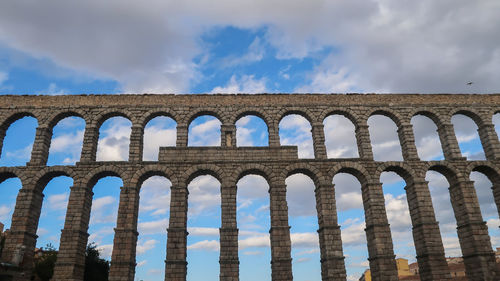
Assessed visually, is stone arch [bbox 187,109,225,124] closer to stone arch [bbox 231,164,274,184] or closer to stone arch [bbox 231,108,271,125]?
stone arch [bbox 231,108,271,125]

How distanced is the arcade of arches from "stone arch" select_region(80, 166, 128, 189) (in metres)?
0.06

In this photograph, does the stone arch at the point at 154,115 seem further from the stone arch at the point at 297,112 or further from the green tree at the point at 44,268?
the green tree at the point at 44,268

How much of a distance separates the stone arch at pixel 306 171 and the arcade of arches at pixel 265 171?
0.21 ft

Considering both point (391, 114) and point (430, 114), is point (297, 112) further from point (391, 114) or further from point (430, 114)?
point (430, 114)

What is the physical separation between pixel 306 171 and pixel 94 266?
1980 centimetres

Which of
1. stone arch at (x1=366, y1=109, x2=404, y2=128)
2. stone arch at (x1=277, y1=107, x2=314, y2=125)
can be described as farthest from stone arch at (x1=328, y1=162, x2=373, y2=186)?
stone arch at (x1=366, y1=109, x2=404, y2=128)

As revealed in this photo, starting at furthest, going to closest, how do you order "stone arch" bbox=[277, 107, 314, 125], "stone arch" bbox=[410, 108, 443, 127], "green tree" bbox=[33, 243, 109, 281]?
"green tree" bbox=[33, 243, 109, 281], "stone arch" bbox=[410, 108, 443, 127], "stone arch" bbox=[277, 107, 314, 125]

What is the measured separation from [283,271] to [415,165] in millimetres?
10146

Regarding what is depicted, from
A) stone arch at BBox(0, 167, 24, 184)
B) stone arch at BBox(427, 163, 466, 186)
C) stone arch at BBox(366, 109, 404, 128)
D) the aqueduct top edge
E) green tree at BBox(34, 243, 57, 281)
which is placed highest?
the aqueduct top edge

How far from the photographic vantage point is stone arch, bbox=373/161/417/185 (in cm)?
2169

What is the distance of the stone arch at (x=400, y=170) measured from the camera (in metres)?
21.7

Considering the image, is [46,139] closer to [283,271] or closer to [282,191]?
[282,191]

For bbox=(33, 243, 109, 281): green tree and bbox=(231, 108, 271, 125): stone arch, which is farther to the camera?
bbox=(33, 243, 109, 281): green tree

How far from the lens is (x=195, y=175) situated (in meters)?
21.8
